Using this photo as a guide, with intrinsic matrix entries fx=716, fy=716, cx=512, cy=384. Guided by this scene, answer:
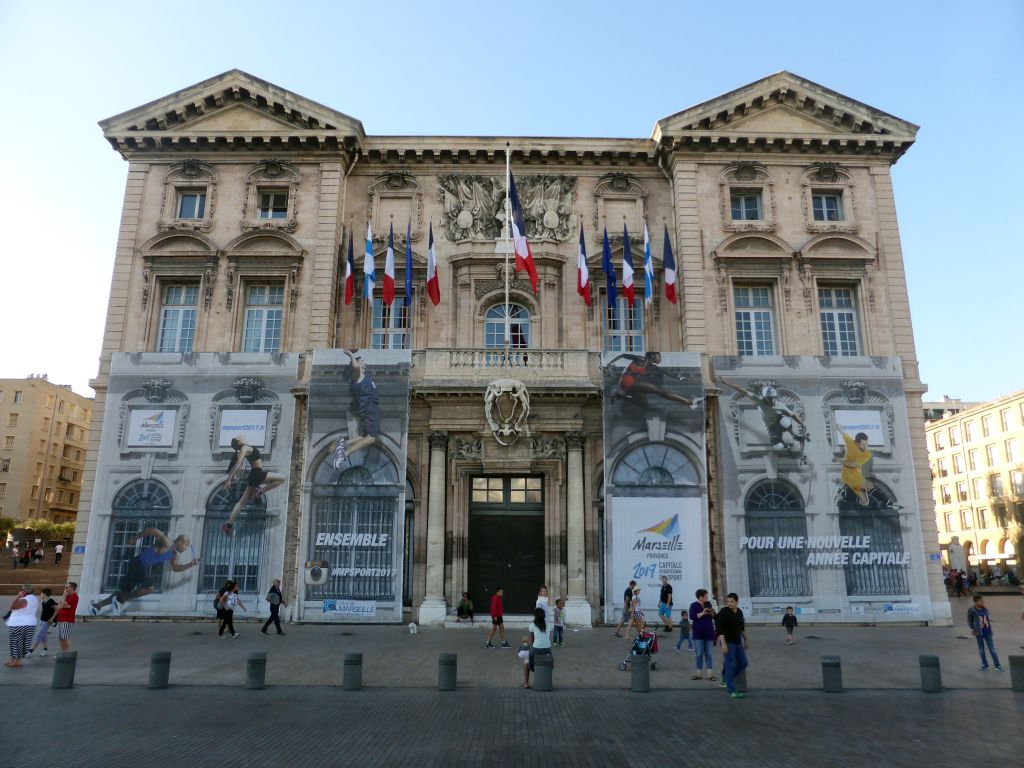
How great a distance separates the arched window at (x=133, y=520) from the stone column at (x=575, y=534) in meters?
12.8

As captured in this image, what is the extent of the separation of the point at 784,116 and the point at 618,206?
703cm

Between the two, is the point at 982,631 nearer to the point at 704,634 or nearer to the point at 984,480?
the point at 704,634

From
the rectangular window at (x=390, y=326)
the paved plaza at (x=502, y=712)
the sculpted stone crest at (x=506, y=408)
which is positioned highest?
the rectangular window at (x=390, y=326)

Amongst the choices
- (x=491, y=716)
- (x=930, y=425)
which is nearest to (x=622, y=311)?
(x=491, y=716)

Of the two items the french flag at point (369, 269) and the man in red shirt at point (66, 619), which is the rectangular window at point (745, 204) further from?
the man in red shirt at point (66, 619)

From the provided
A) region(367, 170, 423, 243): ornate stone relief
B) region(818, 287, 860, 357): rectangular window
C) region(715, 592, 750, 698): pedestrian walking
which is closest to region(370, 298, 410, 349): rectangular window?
region(367, 170, 423, 243): ornate stone relief

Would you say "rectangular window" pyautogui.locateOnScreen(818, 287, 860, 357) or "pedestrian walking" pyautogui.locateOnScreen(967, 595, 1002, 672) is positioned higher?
"rectangular window" pyautogui.locateOnScreen(818, 287, 860, 357)

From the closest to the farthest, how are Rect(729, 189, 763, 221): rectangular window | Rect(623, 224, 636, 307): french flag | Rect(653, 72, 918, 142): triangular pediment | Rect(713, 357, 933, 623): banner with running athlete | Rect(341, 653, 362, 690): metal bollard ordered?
Rect(341, 653, 362, 690): metal bollard → Rect(713, 357, 933, 623): banner with running athlete → Rect(623, 224, 636, 307): french flag → Rect(653, 72, 918, 142): triangular pediment → Rect(729, 189, 763, 221): rectangular window

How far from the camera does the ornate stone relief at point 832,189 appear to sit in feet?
85.4

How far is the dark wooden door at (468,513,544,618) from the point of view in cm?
2334

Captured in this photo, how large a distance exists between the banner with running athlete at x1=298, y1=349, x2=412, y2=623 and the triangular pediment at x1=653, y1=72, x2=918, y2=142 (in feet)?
45.0

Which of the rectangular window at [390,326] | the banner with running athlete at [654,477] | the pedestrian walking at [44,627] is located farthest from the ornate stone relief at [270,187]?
the pedestrian walking at [44,627]

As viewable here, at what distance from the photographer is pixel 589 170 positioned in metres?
27.0

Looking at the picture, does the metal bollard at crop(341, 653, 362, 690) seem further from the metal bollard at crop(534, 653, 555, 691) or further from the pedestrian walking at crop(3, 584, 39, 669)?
the pedestrian walking at crop(3, 584, 39, 669)
